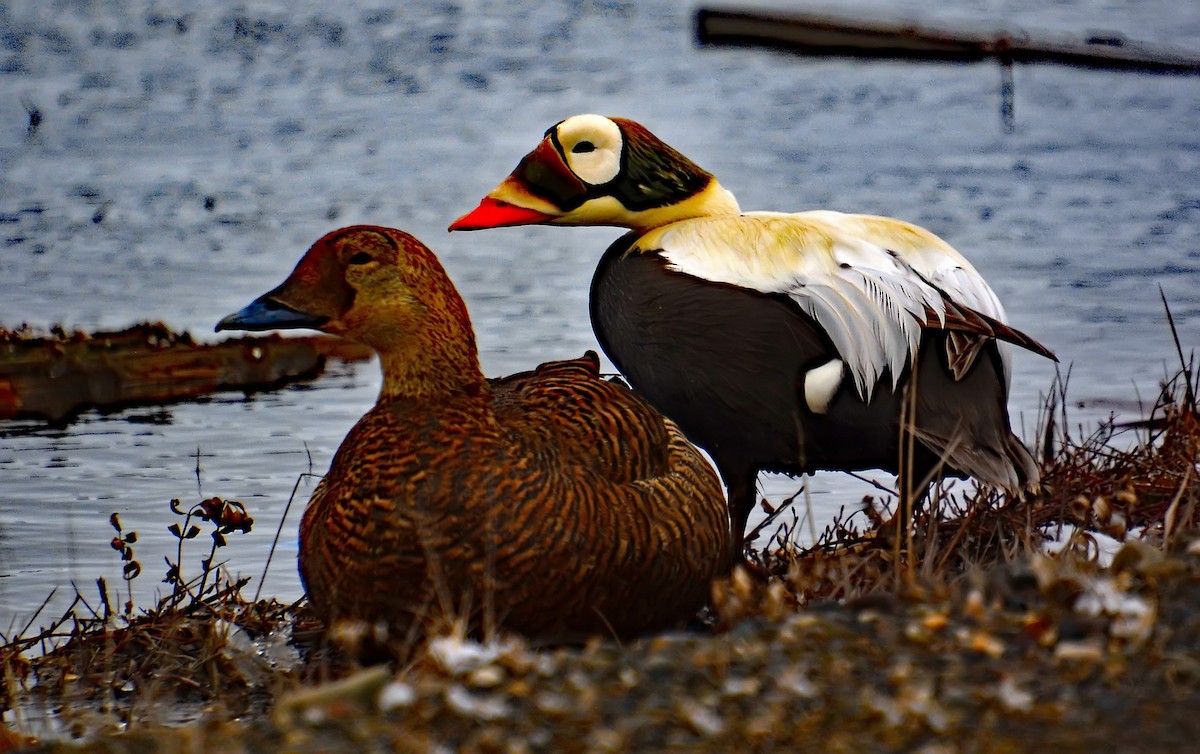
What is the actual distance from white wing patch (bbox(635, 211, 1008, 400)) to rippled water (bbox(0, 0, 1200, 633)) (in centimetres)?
137

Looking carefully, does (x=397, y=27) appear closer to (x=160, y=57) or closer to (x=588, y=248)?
(x=160, y=57)

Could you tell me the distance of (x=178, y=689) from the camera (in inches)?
174

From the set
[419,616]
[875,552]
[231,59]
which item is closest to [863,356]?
[875,552]

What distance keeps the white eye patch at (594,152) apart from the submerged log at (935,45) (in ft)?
36.2

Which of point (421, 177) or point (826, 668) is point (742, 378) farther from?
point (421, 177)

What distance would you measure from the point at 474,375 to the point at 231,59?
38.9 feet

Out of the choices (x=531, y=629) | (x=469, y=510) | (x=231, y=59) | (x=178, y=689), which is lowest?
(x=178, y=689)

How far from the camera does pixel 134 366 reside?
8289mm

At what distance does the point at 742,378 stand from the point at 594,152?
915 millimetres

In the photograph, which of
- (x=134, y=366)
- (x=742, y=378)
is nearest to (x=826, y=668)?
(x=742, y=378)

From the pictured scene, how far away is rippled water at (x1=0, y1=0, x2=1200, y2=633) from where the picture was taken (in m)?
6.93

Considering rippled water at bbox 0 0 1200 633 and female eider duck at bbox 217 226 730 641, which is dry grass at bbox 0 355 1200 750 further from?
rippled water at bbox 0 0 1200 633

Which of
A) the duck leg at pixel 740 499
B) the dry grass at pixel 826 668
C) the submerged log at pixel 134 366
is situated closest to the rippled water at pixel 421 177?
the submerged log at pixel 134 366

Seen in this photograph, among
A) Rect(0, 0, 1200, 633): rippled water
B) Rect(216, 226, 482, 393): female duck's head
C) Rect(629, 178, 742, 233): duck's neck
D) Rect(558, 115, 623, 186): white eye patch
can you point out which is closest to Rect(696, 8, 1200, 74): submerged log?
Rect(0, 0, 1200, 633): rippled water
